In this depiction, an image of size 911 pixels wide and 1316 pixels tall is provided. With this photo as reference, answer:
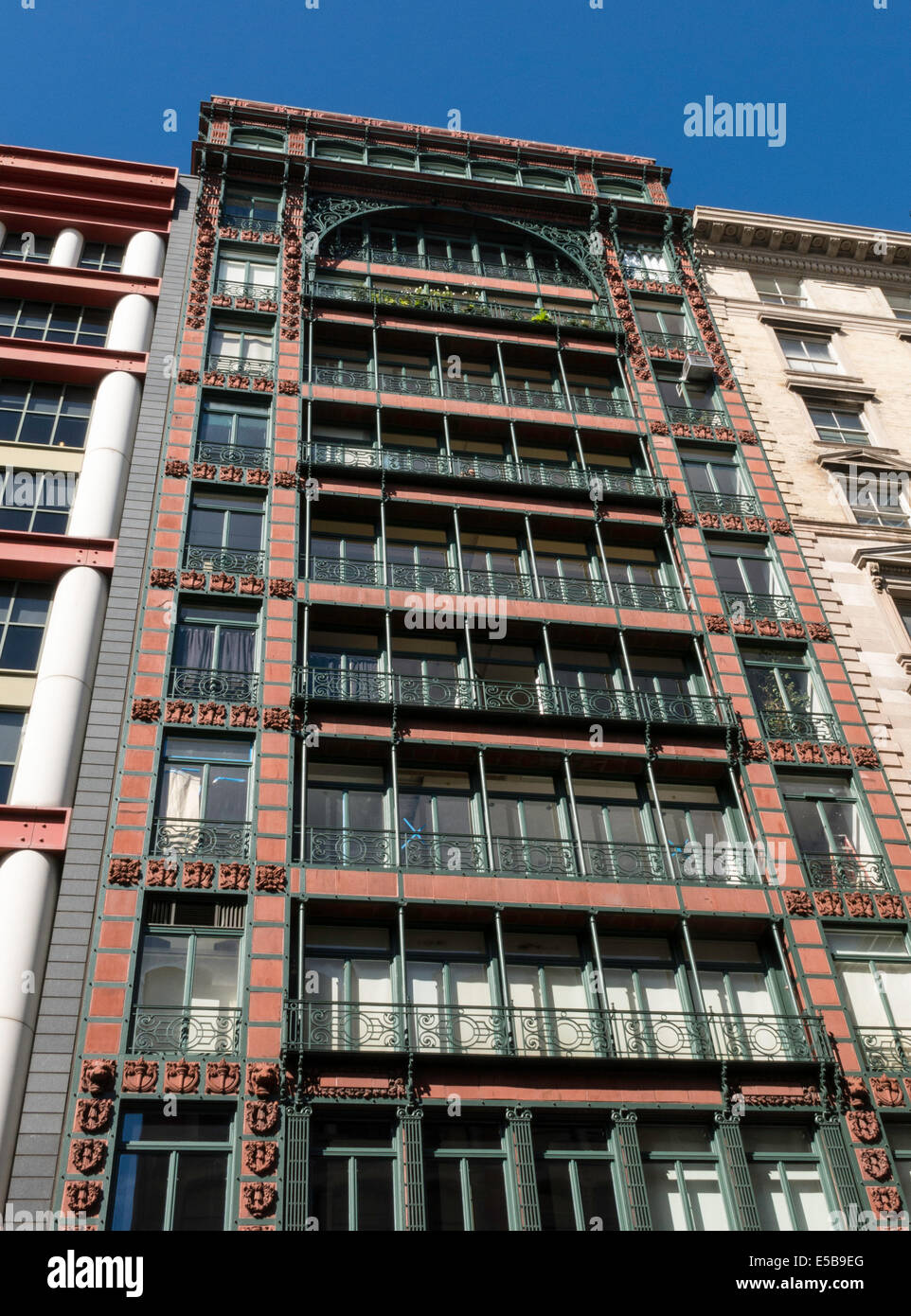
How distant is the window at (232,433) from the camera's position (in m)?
28.8

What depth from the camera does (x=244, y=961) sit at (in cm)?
2030

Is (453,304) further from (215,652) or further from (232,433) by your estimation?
(215,652)

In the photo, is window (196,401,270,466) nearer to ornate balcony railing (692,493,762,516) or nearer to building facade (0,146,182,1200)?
building facade (0,146,182,1200)

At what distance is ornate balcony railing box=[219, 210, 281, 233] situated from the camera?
35.4 meters

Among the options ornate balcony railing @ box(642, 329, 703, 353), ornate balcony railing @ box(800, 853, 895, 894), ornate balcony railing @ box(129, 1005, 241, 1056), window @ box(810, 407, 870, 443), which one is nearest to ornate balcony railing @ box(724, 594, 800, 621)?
ornate balcony railing @ box(800, 853, 895, 894)

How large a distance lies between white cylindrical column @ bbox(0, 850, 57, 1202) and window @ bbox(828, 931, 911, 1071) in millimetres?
14500

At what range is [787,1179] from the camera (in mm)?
19844

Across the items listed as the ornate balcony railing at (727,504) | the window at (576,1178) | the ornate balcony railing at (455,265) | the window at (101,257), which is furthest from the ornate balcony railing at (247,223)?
the window at (576,1178)

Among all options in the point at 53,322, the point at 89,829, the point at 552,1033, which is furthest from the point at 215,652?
the point at 53,322

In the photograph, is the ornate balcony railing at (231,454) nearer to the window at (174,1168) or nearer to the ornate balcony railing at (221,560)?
the ornate balcony railing at (221,560)

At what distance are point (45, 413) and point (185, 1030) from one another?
17.4 m

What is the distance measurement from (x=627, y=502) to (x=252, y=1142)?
60.9ft

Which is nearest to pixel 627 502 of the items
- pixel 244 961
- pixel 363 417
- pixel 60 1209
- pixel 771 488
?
pixel 771 488

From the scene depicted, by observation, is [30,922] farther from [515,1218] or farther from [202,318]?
[202,318]
